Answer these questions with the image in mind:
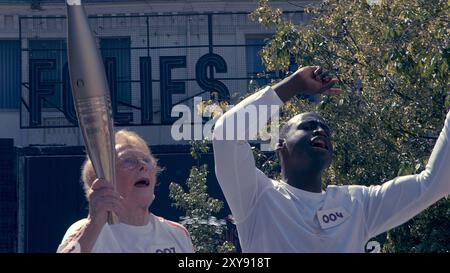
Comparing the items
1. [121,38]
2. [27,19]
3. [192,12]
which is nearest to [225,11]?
[192,12]

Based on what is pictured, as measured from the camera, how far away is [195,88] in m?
16.5

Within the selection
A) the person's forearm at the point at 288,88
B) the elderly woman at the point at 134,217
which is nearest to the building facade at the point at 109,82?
the elderly woman at the point at 134,217

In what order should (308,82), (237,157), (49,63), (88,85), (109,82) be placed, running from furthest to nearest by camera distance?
(49,63)
(109,82)
(308,82)
(237,157)
(88,85)

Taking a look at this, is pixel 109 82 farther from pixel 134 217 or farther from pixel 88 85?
pixel 88 85

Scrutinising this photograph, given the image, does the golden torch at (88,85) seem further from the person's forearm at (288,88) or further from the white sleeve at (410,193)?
the white sleeve at (410,193)

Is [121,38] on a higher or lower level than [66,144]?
higher

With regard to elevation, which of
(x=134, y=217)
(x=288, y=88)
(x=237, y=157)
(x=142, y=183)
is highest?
(x=288, y=88)

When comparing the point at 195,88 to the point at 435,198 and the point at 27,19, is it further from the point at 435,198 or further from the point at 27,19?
the point at 435,198

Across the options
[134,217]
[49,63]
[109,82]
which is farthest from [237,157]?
[49,63]

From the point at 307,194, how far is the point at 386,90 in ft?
13.4

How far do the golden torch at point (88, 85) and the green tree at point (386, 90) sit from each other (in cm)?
374

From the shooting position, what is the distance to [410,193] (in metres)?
4.48

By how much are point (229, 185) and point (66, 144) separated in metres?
12.4

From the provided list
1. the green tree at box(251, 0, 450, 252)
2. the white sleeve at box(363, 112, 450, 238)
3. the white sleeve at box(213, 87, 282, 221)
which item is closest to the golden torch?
the white sleeve at box(213, 87, 282, 221)
